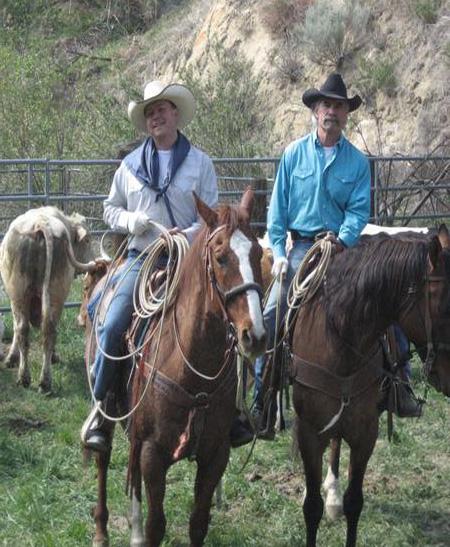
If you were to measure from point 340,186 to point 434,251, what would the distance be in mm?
1005

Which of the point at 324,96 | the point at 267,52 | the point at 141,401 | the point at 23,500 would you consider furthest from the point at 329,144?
the point at 267,52

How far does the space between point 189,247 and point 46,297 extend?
4932 mm

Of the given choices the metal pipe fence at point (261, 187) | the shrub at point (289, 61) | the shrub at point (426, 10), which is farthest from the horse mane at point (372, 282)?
the shrub at point (289, 61)

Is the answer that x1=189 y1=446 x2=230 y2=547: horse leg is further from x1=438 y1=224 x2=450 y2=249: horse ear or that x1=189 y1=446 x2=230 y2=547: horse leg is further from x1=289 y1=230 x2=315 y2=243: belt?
x1=438 y1=224 x2=450 y2=249: horse ear

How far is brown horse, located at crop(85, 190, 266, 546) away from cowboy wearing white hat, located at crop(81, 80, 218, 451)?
365 mm

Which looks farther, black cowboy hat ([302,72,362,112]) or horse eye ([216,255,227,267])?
black cowboy hat ([302,72,362,112])

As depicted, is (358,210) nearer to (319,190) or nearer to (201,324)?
(319,190)

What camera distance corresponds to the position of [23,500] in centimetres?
659

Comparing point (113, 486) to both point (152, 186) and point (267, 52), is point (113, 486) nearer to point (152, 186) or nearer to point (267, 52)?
point (152, 186)

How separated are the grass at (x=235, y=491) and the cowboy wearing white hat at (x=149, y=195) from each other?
0.81 meters

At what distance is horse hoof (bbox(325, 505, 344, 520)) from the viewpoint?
6.64 m

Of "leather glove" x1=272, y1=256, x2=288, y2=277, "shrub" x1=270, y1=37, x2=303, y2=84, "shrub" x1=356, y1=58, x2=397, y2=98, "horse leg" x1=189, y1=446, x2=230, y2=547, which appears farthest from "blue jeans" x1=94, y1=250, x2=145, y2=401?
"shrub" x1=270, y1=37, x2=303, y2=84

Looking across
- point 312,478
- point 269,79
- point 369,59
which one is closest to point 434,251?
point 312,478

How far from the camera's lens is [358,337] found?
5594 millimetres
